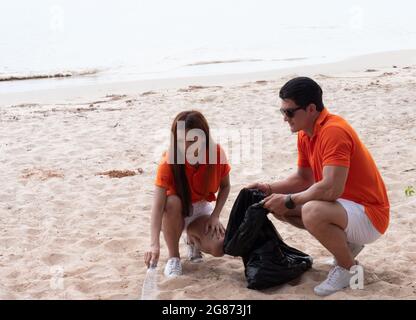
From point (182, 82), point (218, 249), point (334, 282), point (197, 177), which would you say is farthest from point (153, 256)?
point (182, 82)

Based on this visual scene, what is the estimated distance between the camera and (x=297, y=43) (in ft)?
69.6

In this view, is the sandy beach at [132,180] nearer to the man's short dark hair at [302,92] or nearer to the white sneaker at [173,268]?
the white sneaker at [173,268]

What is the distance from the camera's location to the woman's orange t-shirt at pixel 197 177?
3281mm

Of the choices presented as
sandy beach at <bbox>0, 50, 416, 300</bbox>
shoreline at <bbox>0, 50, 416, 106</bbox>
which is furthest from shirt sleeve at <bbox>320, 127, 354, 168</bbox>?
shoreline at <bbox>0, 50, 416, 106</bbox>

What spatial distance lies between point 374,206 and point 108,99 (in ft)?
24.9

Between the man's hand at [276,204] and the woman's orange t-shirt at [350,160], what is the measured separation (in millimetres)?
255

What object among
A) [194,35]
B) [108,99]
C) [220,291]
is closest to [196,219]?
[220,291]

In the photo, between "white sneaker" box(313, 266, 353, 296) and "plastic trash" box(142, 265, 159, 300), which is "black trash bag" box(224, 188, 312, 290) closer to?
"white sneaker" box(313, 266, 353, 296)

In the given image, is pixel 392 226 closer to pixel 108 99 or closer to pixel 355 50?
pixel 108 99

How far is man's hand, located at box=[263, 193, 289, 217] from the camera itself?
3.06 m

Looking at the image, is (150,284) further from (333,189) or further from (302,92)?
(302,92)

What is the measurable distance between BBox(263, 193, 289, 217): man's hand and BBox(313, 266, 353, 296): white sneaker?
1.38 ft

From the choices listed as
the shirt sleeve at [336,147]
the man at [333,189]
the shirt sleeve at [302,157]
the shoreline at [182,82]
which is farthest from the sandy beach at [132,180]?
the shirt sleeve at [336,147]

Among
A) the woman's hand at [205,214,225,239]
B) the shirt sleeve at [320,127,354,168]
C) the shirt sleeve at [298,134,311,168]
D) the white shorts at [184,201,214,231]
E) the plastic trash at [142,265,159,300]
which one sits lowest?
the plastic trash at [142,265,159,300]
